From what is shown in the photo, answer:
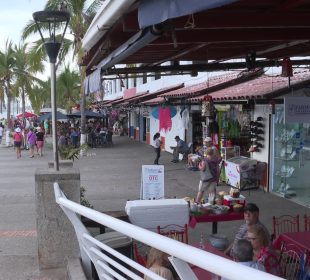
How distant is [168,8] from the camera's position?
2.88 metres

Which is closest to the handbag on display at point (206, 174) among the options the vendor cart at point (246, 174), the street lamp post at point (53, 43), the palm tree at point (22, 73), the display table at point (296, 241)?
the vendor cart at point (246, 174)

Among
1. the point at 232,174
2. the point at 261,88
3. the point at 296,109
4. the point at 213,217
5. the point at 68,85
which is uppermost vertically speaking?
the point at 68,85

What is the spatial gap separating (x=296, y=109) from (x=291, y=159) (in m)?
2.70

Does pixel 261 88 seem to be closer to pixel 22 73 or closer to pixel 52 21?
pixel 52 21

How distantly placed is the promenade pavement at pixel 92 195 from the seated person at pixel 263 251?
223 centimetres

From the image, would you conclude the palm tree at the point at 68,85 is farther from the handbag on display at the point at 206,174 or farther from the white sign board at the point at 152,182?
the white sign board at the point at 152,182

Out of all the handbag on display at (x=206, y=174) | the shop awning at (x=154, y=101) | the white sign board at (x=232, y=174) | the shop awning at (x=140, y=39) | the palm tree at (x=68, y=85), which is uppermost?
the palm tree at (x=68, y=85)


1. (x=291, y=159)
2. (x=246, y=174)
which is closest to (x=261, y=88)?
(x=291, y=159)

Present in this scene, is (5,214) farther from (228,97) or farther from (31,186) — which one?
(228,97)

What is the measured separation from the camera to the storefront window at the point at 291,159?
38.9ft

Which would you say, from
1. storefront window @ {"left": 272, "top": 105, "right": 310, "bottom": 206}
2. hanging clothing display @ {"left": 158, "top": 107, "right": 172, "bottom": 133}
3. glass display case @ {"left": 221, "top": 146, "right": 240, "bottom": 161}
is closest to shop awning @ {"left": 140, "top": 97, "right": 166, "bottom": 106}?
hanging clothing display @ {"left": 158, "top": 107, "right": 172, "bottom": 133}

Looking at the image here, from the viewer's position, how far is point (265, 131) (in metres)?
13.4

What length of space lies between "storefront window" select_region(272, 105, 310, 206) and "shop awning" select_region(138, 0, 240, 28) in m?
Answer: 9.28

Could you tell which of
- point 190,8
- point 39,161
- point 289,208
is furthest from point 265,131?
point 39,161
